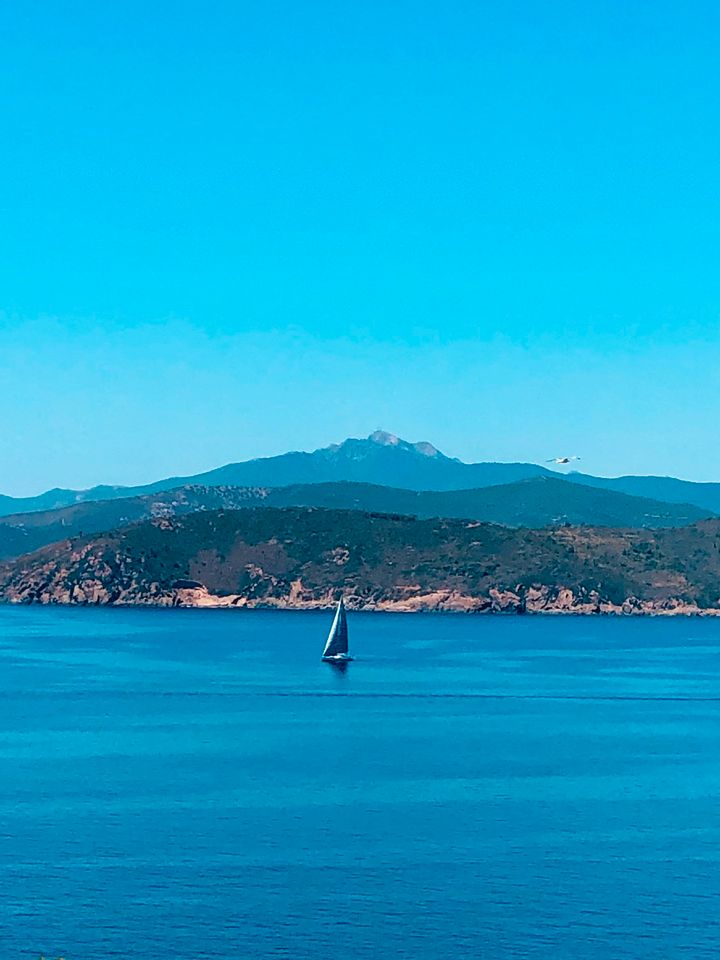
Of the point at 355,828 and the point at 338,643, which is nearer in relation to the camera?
the point at 355,828

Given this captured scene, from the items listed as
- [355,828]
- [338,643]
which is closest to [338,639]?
[338,643]

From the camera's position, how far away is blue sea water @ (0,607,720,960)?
55781 mm

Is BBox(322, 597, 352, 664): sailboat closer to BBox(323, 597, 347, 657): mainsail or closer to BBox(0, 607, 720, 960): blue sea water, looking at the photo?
BBox(323, 597, 347, 657): mainsail

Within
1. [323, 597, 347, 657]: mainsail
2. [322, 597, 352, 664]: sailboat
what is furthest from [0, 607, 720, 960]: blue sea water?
[323, 597, 347, 657]: mainsail

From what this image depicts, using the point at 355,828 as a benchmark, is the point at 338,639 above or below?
above

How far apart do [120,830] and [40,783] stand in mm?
14342

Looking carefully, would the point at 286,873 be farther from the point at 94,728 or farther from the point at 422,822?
the point at 94,728

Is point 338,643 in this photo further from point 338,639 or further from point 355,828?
point 355,828

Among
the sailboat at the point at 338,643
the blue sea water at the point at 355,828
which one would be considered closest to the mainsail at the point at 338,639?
the sailboat at the point at 338,643

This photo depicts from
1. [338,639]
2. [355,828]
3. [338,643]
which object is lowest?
[355,828]

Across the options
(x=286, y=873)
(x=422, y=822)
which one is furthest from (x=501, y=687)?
(x=286, y=873)

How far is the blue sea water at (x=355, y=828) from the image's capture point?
183 feet

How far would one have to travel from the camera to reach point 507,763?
96.2 meters

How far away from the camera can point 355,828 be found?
73.2 metres
